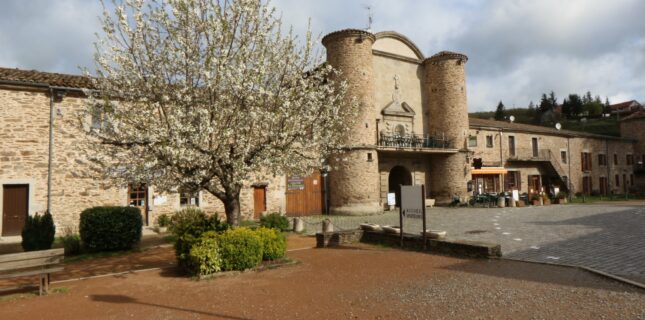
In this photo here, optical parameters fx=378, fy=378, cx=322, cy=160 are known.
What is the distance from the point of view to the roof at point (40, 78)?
552 inches

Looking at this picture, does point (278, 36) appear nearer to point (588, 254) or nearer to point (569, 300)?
point (569, 300)

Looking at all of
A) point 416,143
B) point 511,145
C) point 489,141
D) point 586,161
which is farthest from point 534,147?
point 416,143

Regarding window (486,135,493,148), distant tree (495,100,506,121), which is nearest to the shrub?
window (486,135,493,148)

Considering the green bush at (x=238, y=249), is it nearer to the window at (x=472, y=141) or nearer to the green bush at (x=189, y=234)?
the green bush at (x=189, y=234)

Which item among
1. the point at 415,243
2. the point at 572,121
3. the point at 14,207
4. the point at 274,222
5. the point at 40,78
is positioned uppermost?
the point at 572,121

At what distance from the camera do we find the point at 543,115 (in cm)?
7094

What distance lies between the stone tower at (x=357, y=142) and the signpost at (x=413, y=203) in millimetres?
9933

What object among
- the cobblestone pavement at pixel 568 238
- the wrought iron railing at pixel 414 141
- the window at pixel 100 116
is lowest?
the cobblestone pavement at pixel 568 238

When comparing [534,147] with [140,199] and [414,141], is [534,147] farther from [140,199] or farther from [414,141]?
[140,199]

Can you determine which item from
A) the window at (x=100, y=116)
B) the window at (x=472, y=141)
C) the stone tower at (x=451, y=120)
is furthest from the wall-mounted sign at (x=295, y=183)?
the window at (x=100, y=116)

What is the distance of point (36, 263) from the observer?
655cm

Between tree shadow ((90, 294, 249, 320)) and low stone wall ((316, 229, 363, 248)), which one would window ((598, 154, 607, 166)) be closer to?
low stone wall ((316, 229, 363, 248))

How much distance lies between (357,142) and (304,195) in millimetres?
4068

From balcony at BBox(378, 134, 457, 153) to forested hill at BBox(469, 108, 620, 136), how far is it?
101 ft
